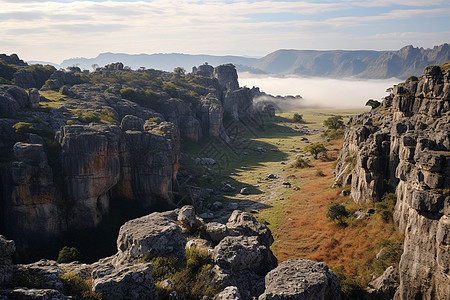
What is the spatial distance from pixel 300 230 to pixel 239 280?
27.0 meters

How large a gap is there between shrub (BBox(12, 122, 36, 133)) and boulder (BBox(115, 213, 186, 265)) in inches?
1249

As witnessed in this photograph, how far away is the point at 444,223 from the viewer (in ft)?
78.2

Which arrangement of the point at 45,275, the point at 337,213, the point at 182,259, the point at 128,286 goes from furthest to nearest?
1. the point at 337,213
2. the point at 182,259
3. the point at 45,275
4. the point at 128,286

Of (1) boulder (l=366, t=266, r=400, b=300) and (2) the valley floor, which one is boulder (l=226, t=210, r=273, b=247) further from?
(2) the valley floor

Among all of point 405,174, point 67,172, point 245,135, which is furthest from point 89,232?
point 245,135

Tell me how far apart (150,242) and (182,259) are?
204 centimetres

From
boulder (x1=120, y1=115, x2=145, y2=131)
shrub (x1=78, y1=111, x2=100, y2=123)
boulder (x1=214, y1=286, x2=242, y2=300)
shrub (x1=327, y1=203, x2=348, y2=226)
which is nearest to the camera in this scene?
boulder (x1=214, y1=286, x2=242, y2=300)

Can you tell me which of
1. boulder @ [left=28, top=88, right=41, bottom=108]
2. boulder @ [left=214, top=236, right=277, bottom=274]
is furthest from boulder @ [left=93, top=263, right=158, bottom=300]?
boulder @ [left=28, top=88, right=41, bottom=108]

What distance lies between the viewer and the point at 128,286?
14.0 m

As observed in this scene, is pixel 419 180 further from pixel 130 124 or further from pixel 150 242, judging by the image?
pixel 130 124

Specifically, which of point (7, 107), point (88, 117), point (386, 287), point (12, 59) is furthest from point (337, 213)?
point (12, 59)

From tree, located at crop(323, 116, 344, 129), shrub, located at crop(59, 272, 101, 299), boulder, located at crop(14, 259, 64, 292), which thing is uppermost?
boulder, located at crop(14, 259, 64, 292)

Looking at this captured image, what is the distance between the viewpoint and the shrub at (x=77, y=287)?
13891 mm

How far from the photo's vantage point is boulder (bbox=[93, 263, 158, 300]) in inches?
545
